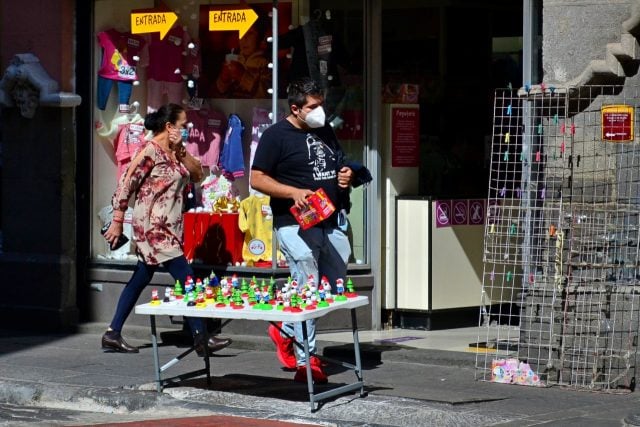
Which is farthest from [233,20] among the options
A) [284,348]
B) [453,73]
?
[284,348]

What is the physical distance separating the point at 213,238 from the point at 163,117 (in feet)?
4.97

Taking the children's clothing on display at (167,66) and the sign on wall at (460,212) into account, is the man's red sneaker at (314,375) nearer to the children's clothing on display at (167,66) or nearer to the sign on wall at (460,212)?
the sign on wall at (460,212)

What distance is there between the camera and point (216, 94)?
39.2ft

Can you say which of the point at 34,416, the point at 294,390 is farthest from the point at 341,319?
the point at 34,416

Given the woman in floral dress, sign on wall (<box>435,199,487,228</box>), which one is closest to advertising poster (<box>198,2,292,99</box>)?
the woman in floral dress

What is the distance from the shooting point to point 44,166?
40.0ft

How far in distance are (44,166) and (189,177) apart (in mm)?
1953

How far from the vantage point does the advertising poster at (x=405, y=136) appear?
462 inches

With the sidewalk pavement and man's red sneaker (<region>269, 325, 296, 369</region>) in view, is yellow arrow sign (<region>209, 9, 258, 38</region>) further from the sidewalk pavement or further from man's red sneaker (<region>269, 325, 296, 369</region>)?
man's red sneaker (<region>269, 325, 296, 369</region>)

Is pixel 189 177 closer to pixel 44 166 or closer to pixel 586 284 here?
pixel 44 166

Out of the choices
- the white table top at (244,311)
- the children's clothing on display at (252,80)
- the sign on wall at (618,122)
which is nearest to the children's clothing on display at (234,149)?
the children's clothing on display at (252,80)

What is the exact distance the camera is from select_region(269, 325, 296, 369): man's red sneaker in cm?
934

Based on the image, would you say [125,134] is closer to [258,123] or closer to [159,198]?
[258,123]

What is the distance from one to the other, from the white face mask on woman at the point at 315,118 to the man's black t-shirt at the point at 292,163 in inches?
4.6
